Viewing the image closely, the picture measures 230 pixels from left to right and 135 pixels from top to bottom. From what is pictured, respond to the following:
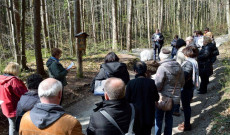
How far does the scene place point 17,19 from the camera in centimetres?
924

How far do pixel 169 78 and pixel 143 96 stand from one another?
81 cm

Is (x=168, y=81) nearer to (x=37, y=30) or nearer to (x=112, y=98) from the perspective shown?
(x=112, y=98)

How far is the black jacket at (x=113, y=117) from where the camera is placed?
2074 millimetres

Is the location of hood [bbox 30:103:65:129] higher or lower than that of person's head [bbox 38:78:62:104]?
lower

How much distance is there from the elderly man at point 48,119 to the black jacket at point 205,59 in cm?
517

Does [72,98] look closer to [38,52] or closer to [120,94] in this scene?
[38,52]

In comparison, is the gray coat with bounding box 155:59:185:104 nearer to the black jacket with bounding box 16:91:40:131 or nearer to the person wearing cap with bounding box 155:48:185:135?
the person wearing cap with bounding box 155:48:185:135

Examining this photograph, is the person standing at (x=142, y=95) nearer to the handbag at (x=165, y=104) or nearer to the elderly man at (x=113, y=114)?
the handbag at (x=165, y=104)

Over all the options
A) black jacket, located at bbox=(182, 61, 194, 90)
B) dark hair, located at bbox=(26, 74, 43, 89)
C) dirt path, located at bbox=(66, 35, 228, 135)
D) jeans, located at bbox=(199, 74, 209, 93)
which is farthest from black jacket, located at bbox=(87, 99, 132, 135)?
jeans, located at bbox=(199, 74, 209, 93)

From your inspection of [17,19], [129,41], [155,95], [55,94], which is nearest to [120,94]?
[55,94]

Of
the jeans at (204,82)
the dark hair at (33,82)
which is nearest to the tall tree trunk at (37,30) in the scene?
the dark hair at (33,82)

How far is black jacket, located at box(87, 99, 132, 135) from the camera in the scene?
207cm

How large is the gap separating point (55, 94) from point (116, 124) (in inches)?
28.4

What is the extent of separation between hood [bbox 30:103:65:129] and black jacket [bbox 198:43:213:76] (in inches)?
208
